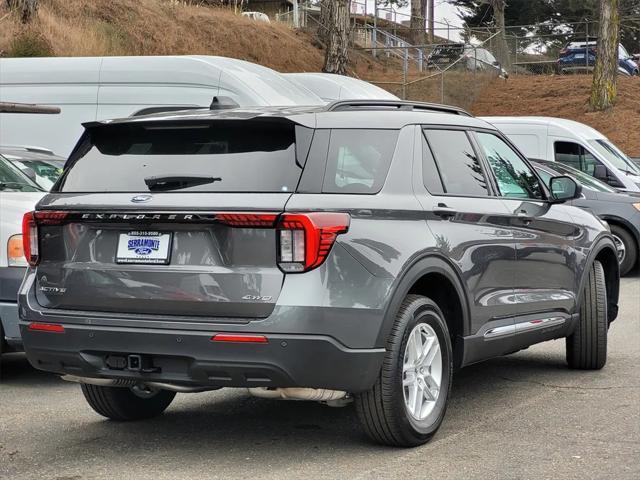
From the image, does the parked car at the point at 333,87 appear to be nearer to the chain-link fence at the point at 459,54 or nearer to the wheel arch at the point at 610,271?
the wheel arch at the point at 610,271

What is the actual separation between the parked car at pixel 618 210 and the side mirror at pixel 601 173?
60 cm

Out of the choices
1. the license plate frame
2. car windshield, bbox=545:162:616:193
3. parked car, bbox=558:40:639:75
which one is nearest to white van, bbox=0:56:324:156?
car windshield, bbox=545:162:616:193

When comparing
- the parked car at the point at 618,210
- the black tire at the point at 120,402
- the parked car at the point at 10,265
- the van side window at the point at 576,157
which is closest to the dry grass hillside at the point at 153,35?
the van side window at the point at 576,157

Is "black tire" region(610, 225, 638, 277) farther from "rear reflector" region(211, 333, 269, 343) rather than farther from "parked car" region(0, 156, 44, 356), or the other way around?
"rear reflector" region(211, 333, 269, 343)

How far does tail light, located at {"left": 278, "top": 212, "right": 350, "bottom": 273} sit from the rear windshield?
214 millimetres

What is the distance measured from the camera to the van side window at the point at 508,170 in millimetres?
6910

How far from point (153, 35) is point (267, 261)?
87.2 feet

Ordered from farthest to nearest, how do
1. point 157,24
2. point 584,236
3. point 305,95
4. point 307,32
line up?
point 307,32 → point 157,24 → point 305,95 → point 584,236

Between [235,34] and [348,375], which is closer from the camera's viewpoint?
[348,375]

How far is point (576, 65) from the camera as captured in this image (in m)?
43.3

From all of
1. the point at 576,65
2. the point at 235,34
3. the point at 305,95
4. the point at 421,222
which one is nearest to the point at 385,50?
the point at 235,34

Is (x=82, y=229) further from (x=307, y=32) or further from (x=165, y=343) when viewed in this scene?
(x=307, y=32)

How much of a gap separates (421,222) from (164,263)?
1.38 metres

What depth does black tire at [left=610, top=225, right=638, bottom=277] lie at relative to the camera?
49.8 feet
